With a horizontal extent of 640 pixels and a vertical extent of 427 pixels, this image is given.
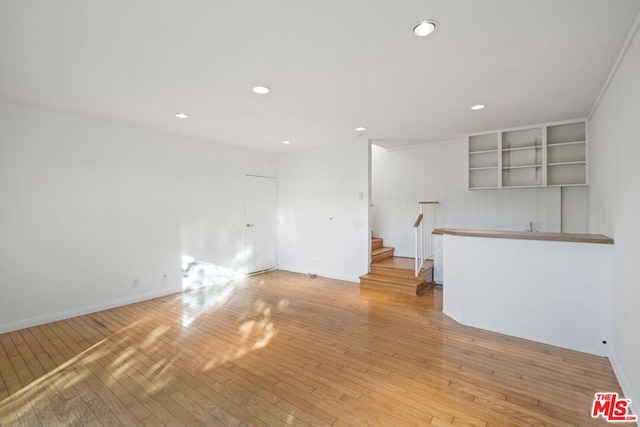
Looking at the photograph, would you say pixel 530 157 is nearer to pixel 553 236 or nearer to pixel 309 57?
pixel 553 236

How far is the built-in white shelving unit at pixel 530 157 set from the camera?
14.4ft

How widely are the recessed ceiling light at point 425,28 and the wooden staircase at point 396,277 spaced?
377 cm

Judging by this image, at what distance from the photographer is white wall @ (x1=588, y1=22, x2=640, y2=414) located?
2041mm

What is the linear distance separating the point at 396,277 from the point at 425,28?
397 centimetres

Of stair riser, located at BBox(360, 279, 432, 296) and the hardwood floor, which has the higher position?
stair riser, located at BBox(360, 279, 432, 296)

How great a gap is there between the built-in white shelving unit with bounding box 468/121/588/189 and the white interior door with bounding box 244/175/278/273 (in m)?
4.15

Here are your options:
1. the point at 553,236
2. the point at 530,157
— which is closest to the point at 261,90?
the point at 553,236

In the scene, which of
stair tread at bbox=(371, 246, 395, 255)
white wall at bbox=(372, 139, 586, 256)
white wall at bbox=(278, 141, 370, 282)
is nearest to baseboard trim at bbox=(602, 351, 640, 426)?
white wall at bbox=(372, 139, 586, 256)

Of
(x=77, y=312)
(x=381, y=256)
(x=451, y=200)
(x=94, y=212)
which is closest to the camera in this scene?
(x=77, y=312)

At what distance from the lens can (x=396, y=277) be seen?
202 inches

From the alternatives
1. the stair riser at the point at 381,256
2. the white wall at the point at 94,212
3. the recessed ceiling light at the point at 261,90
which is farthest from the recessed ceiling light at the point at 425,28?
the white wall at the point at 94,212

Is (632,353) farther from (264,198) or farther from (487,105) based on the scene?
(264,198)

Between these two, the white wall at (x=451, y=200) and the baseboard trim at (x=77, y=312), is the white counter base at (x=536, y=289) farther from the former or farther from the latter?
the baseboard trim at (x=77, y=312)

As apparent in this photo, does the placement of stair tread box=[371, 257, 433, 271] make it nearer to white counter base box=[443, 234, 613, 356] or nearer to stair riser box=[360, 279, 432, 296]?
stair riser box=[360, 279, 432, 296]
